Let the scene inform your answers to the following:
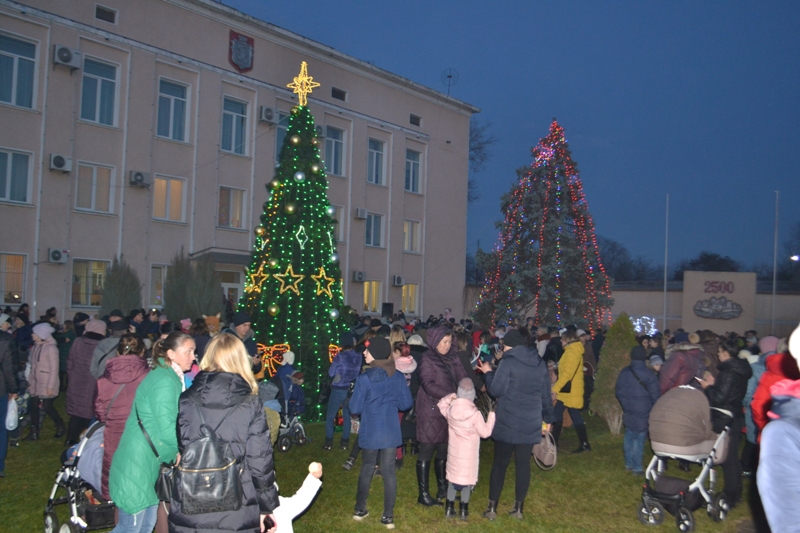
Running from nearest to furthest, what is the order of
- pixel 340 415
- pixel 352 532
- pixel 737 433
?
pixel 352 532 < pixel 737 433 < pixel 340 415

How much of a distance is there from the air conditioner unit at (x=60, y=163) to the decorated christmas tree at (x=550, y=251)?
50.9 ft

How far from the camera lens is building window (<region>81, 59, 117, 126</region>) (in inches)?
875

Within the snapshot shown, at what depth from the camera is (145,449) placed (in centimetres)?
459

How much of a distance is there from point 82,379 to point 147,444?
18.6 ft

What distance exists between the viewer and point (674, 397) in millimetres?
7215

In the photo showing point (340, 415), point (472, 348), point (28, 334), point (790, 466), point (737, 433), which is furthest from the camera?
point (472, 348)

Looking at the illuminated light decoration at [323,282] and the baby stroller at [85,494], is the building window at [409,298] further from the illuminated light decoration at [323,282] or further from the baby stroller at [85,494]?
the baby stroller at [85,494]

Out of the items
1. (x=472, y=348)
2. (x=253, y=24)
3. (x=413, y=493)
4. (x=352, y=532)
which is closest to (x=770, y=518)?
(x=352, y=532)

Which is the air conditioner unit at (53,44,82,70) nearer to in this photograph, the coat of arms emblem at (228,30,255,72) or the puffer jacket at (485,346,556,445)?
the coat of arms emblem at (228,30,255,72)

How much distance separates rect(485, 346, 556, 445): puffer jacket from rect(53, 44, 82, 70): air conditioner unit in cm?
1958

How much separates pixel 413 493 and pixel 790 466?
6.22 m

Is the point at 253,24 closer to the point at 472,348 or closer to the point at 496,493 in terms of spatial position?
the point at 472,348

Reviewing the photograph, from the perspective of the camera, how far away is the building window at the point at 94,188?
2212 centimetres

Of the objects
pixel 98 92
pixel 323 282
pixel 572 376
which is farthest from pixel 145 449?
pixel 98 92
